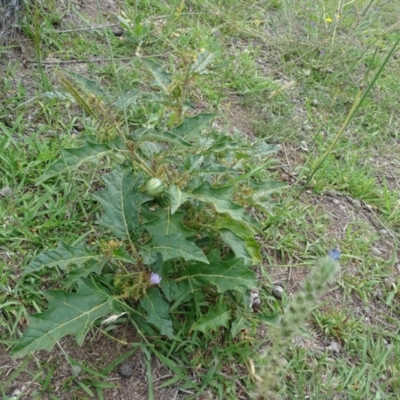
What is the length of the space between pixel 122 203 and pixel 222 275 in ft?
1.33

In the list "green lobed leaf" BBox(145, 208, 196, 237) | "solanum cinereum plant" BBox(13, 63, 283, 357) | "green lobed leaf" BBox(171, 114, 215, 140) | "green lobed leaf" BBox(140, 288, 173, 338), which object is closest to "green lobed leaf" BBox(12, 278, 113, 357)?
"solanum cinereum plant" BBox(13, 63, 283, 357)

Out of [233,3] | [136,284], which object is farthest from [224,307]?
[233,3]

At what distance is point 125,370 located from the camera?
153 centimetres

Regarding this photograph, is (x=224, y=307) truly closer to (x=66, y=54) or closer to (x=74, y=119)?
(x=74, y=119)

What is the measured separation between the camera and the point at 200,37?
9.62 feet

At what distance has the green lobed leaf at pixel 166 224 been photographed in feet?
5.07

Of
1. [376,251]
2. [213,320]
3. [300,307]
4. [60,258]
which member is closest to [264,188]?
[213,320]

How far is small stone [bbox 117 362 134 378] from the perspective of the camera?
1528 millimetres

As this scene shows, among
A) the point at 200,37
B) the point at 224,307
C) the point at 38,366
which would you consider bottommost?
the point at 38,366

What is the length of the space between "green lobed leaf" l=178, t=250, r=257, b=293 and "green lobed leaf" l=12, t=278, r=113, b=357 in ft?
1.02

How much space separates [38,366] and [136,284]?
0.39m

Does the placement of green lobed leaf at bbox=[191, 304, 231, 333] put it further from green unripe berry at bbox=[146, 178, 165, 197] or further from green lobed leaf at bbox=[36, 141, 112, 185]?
green lobed leaf at bbox=[36, 141, 112, 185]

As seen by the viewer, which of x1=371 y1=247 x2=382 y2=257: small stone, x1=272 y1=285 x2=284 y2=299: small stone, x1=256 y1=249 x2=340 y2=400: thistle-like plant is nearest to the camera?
x1=256 y1=249 x2=340 y2=400: thistle-like plant

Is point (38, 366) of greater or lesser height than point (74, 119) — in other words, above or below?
below
